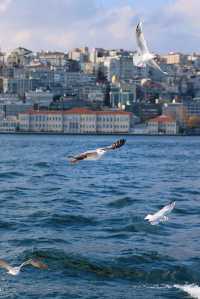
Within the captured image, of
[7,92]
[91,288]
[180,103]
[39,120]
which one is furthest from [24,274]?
[7,92]

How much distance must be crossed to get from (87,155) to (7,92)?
3970 inches

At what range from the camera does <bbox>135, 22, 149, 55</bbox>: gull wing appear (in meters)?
8.74

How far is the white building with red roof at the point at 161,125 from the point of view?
8988cm

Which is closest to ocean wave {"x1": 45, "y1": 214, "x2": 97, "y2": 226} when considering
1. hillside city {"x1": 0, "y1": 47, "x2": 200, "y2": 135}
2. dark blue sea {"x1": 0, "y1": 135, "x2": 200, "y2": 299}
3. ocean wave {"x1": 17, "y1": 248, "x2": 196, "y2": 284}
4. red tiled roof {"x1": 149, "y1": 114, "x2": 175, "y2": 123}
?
dark blue sea {"x1": 0, "y1": 135, "x2": 200, "y2": 299}

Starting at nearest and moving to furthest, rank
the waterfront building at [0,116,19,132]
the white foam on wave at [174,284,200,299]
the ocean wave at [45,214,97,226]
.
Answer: the white foam on wave at [174,284,200,299], the ocean wave at [45,214,97,226], the waterfront building at [0,116,19,132]

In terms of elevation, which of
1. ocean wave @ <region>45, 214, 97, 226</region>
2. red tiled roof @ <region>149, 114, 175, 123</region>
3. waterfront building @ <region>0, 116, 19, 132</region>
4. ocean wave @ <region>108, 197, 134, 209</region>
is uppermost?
ocean wave @ <region>45, 214, 97, 226</region>

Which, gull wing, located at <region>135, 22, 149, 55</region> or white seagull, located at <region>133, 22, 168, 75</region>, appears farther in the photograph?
→ white seagull, located at <region>133, 22, 168, 75</region>

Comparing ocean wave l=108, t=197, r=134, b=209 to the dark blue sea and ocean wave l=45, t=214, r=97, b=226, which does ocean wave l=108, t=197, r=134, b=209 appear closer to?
the dark blue sea

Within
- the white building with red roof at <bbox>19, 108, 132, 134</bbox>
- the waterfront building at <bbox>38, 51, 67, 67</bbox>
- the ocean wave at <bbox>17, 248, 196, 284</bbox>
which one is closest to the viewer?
the ocean wave at <bbox>17, 248, 196, 284</bbox>

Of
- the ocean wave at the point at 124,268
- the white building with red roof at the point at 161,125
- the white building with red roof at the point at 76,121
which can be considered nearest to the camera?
the ocean wave at the point at 124,268

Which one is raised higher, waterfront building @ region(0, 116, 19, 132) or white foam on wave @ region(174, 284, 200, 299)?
white foam on wave @ region(174, 284, 200, 299)

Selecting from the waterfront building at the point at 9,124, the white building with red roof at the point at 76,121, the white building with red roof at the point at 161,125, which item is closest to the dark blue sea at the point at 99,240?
the white building with red roof at the point at 76,121

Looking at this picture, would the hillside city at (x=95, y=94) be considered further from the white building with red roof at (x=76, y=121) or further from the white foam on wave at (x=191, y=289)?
the white foam on wave at (x=191, y=289)

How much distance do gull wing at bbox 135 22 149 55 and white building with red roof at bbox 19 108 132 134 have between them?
79532mm
